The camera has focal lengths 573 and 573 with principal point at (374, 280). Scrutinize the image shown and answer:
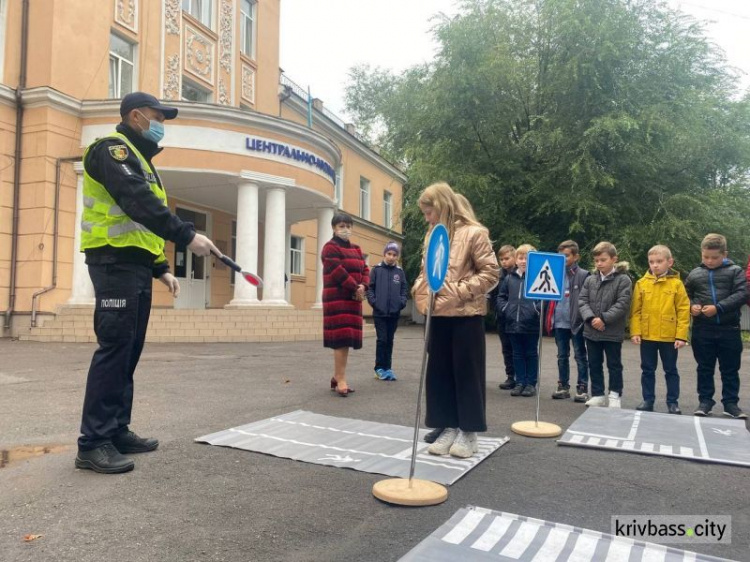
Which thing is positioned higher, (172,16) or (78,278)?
(172,16)

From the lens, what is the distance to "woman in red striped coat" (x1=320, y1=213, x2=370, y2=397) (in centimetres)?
637

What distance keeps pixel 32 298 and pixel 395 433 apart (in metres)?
12.0

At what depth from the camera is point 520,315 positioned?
6961mm

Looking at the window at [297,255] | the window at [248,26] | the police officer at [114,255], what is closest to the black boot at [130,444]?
the police officer at [114,255]

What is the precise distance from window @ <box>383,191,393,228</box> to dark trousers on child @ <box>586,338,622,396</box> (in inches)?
997

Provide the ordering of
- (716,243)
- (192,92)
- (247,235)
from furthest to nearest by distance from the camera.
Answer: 1. (192,92)
2. (247,235)
3. (716,243)

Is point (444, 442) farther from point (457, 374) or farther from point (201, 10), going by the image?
point (201, 10)

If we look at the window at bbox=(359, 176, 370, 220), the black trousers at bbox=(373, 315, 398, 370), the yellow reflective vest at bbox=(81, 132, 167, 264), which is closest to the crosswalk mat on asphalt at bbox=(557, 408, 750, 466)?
the black trousers at bbox=(373, 315, 398, 370)

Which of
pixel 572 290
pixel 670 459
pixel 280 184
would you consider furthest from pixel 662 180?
pixel 670 459

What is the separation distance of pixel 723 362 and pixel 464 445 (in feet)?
12.1

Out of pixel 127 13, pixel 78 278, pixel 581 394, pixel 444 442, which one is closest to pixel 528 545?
pixel 444 442

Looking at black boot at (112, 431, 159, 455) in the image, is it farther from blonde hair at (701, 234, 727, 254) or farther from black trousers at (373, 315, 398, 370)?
blonde hair at (701, 234, 727, 254)

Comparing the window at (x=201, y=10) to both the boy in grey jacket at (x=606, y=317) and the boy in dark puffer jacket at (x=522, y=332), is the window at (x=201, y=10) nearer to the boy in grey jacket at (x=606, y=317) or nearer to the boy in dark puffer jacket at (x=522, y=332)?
the boy in dark puffer jacket at (x=522, y=332)

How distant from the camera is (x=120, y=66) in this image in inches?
619
